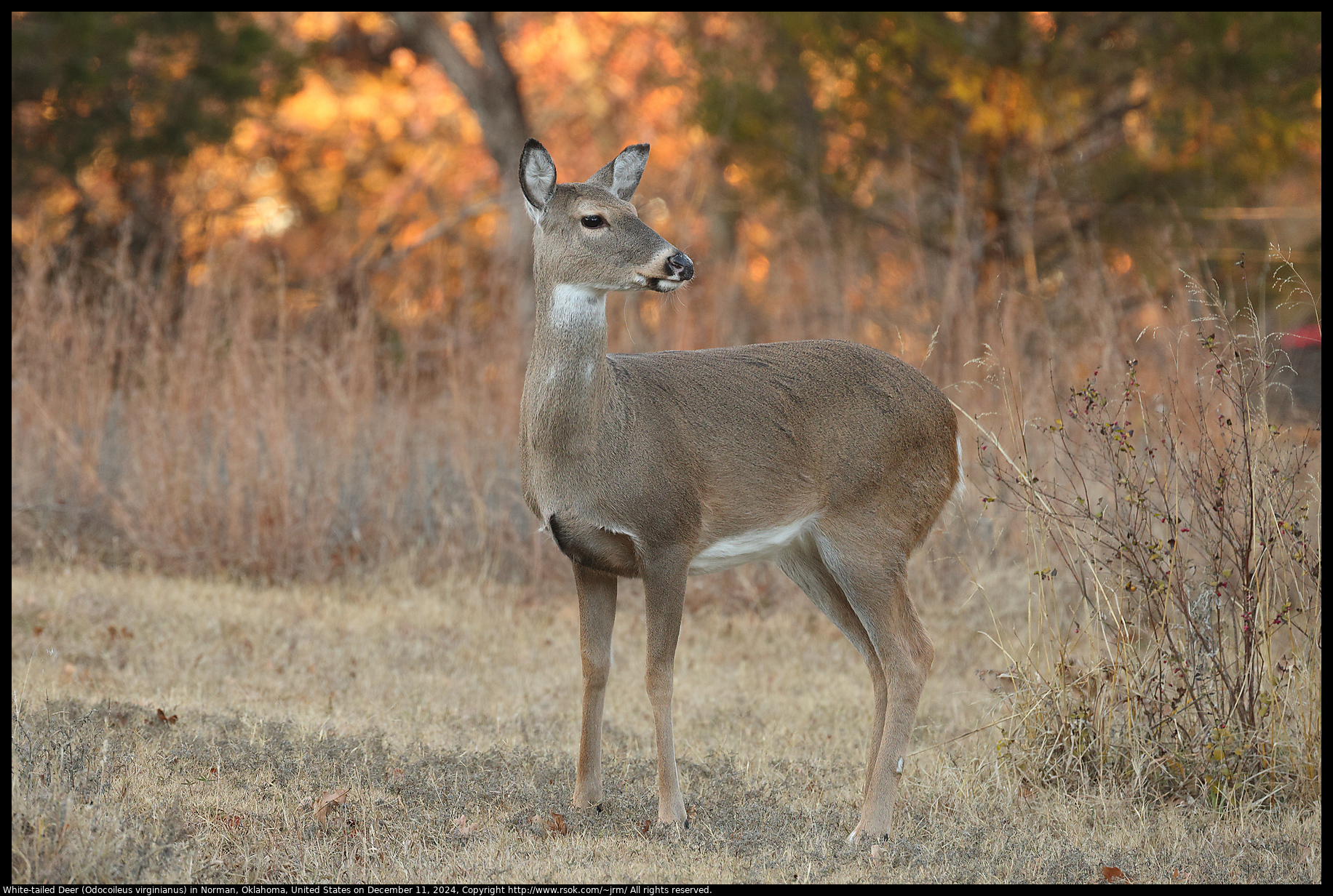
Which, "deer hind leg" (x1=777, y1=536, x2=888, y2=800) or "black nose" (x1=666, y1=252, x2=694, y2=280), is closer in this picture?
"black nose" (x1=666, y1=252, x2=694, y2=280)

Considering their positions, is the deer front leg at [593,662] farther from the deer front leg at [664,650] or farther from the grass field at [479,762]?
the deer front leg at [664,650]

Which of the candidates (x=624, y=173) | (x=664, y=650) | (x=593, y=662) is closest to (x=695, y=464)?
(x=664, y=650)

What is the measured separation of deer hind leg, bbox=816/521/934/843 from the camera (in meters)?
4.46

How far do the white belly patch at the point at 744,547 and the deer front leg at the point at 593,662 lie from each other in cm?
32

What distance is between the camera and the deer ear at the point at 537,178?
4230mm

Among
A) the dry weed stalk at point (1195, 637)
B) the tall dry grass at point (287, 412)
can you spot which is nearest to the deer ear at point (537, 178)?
the dry weed stalk at point (1195, 637)

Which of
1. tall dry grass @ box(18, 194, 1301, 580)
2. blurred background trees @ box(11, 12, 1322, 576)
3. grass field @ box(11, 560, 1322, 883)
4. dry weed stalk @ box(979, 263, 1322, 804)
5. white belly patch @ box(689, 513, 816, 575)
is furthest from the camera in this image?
blurred background trees @ box(11, 12, 1322, 576)

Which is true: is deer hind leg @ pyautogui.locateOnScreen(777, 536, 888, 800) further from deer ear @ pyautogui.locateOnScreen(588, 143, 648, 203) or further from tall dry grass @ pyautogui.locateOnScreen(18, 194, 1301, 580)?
tall dry grass @ pyautogui.locateOnScreen(18, 194, 1301, 580)

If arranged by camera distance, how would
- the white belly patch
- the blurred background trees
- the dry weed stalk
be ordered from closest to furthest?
the white belly patch → the dry weed stalk → the blurred background trees

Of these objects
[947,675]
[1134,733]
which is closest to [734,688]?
[947,675]

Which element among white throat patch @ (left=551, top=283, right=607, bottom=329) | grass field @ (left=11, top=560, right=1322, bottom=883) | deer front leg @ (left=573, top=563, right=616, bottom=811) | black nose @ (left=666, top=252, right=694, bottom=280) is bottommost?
grass field @ (left=11, top=560, right=1322, bottom=883)

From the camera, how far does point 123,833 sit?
3738mm

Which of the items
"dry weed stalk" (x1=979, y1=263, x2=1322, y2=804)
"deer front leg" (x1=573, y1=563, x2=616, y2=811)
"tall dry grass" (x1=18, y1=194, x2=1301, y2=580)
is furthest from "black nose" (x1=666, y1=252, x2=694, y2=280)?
"tall dry grass" (x1=18, y1=194, x2=1301, y2=580)

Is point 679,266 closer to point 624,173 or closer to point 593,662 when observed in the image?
point 624,173
